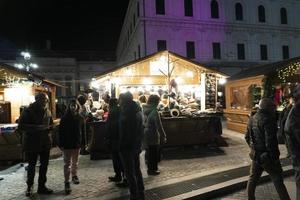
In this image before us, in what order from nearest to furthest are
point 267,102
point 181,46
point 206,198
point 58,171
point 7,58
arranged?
point 267,102 → point 206,198 → point 58,171 → point 181,46 → point 7,58

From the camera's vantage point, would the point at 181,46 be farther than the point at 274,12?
No

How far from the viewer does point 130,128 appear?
17.7 feet

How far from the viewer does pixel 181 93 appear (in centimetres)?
1561

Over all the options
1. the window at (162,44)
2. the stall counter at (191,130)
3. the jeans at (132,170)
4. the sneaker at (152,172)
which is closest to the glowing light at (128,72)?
the stall counter at (191,130)

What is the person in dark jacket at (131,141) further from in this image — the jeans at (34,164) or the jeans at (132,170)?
the jeans at (34,164)

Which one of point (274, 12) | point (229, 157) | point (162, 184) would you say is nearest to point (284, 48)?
point (274, 12)

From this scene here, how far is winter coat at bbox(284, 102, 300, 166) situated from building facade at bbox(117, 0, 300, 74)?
1080 inches

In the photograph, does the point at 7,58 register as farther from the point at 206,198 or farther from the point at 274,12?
the point at 206,198

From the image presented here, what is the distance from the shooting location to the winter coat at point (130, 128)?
5379mm

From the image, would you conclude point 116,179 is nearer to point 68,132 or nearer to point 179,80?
point 68,132

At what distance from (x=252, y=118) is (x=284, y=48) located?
3532 cm

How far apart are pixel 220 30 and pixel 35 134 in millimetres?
30877

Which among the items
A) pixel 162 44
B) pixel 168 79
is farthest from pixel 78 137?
pixel 162 44

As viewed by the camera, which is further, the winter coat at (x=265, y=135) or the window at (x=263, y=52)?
the window at (x=263, y=52)
